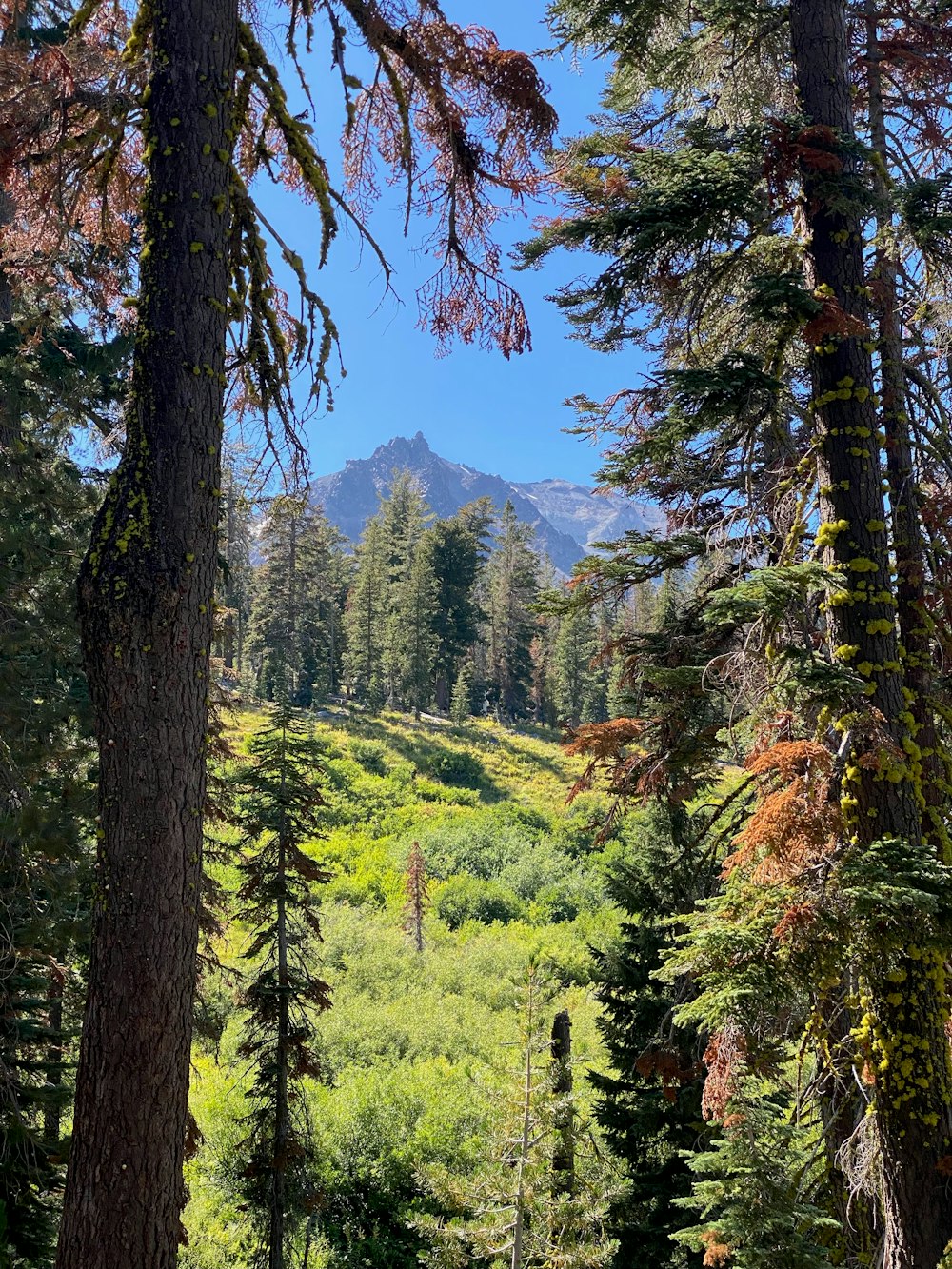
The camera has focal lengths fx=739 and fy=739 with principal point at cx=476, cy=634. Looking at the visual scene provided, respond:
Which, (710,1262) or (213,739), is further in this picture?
(213,739)

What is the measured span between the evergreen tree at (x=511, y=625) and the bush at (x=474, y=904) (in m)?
29.4

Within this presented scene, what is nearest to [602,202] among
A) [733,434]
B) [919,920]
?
[733,434]

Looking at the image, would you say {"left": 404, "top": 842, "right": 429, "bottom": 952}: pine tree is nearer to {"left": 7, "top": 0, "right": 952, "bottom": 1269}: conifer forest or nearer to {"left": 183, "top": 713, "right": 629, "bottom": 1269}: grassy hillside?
{"left": 183, "top": 713, "right": 629, "bottom": 1269}: grassy hillside

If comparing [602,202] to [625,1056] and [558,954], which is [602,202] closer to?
[625,1056]

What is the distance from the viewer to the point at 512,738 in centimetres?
4409

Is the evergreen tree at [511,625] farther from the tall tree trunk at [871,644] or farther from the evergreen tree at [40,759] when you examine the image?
the tall tree trunk at [871,644]

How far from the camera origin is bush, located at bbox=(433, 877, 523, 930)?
23828 mm

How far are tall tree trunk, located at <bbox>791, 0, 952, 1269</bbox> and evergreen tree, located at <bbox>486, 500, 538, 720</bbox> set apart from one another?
156 feet

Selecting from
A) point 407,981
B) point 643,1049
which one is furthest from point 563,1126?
point 407,981

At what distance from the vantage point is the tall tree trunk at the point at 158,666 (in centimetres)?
254

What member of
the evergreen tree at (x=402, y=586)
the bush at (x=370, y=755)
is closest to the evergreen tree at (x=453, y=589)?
the evergreen tree at (x=402, y=586)

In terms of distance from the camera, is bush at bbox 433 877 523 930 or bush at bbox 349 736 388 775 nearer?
bush at bbox 433 877 523 930

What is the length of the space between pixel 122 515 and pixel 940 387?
580 centimetres

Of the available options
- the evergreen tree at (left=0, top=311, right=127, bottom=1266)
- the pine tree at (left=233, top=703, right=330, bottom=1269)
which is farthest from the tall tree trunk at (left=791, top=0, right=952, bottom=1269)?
the pine tree at (left=233, top=703, right=330, bottom=1269)
